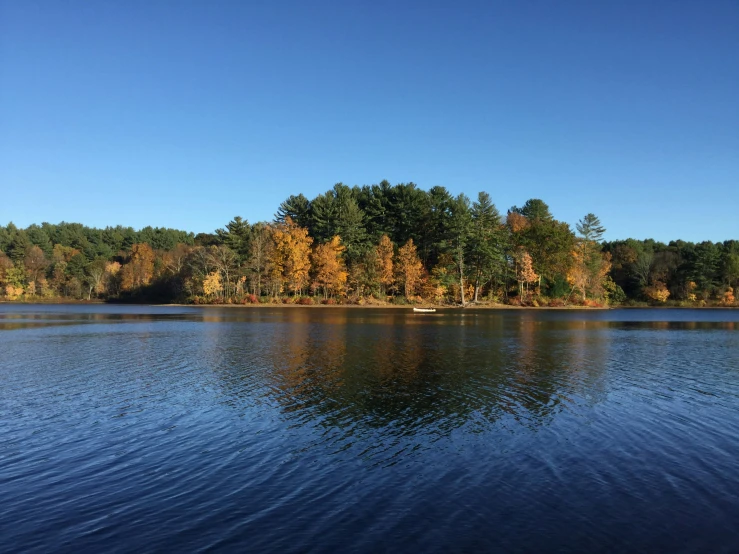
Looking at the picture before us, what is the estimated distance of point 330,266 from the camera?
8675 centimetres

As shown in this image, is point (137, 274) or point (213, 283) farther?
point (137, 274)

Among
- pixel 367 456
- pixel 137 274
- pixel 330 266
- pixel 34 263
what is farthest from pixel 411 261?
pixel 34 263

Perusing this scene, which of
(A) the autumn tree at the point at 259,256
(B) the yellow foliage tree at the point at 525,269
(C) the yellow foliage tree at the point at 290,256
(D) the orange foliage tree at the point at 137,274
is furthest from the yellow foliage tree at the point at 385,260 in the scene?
(D) the orange foliage tree at the point at 137,274

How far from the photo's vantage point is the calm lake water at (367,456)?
26.1 feet

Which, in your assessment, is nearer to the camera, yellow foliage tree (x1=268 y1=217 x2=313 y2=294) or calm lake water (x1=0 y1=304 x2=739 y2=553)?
calm lake water (x1=0 y1=304 x2=739 y2=553)

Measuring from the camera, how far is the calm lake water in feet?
26.1

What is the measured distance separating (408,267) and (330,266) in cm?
1370

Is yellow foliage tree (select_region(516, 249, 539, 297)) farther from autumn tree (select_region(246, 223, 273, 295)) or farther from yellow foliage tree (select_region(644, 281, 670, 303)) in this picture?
autumn tree (select_region(246, 223, 273, 295))

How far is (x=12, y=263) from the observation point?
121375 mm

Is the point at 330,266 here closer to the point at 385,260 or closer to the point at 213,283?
the point at 385,260

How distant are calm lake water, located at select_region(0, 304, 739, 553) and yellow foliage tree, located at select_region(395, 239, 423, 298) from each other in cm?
6217

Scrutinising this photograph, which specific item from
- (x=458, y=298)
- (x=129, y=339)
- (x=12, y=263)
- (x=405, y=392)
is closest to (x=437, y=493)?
(x=405, y=392)

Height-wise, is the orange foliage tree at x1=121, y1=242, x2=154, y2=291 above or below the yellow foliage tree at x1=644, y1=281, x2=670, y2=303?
above

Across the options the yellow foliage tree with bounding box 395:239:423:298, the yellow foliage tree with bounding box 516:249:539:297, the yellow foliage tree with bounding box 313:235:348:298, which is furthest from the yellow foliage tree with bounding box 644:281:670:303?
the yellow foliage tree with bounding box 313:235:348:298
